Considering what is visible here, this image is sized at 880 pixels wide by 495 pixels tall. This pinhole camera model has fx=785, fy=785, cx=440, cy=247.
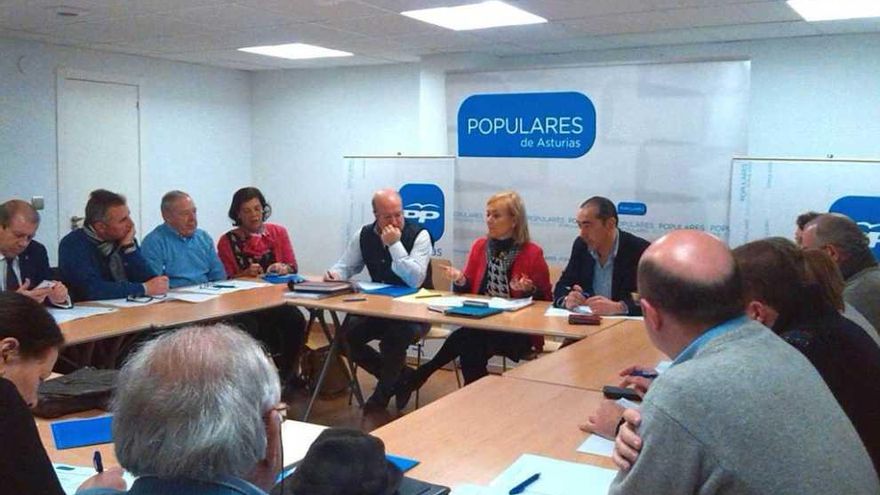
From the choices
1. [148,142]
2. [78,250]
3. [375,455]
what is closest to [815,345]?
[375,455]

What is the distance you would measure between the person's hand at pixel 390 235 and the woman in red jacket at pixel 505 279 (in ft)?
1.86

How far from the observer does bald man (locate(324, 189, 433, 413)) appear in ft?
15.1

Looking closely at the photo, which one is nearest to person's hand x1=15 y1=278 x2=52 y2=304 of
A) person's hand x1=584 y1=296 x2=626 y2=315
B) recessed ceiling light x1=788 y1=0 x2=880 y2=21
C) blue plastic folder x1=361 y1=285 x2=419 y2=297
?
blue plastic folder x1=361 y1=285 x2=419 y2=297

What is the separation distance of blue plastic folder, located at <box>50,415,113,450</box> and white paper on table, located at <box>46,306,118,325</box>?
159 centimetres

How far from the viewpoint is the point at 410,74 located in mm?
6926

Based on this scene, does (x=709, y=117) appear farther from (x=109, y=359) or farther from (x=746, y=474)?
(x=746, y=474)

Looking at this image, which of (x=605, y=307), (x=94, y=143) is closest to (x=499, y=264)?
(x=605, y=307)

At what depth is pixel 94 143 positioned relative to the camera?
6398 mm

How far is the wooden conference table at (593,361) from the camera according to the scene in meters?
2.76

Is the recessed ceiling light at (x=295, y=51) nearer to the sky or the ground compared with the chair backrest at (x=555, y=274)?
nearer to the sky

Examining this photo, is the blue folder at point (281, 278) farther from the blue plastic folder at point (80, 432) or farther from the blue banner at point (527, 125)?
the blue plastic folder at point (80, 432)

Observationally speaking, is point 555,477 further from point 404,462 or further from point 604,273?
point 604,273

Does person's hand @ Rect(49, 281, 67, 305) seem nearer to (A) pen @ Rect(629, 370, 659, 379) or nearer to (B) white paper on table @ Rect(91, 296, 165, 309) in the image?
(B) white paper on table @ Rect(91, 296, 165, 309)

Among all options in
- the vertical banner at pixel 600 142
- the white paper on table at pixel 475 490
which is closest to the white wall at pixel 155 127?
the vertical banner at pixel 600 142
